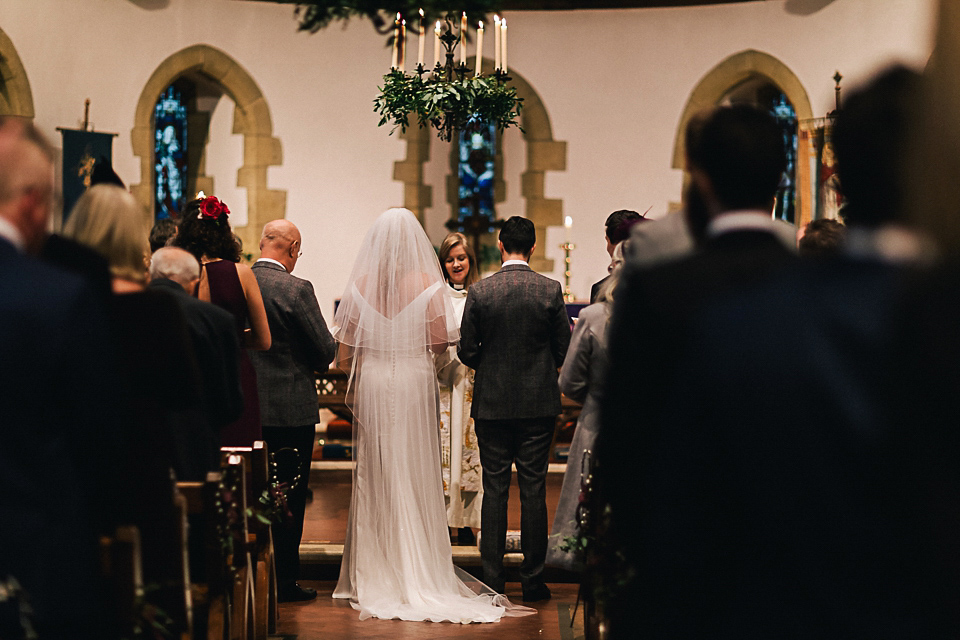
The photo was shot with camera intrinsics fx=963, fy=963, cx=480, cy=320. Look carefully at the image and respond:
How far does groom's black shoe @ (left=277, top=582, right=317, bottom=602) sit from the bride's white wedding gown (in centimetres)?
14

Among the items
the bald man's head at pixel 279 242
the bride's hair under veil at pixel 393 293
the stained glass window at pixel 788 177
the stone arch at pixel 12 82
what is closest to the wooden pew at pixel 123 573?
the bride's hair under veil at pixel 393 293

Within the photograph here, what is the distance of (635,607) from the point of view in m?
1.47

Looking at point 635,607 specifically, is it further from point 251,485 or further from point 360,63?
point 360,63

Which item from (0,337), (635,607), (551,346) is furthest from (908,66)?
(551,346)

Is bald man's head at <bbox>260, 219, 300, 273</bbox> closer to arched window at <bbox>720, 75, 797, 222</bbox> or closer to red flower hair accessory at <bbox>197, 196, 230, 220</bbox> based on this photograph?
red flower hair accessory at <bbox>197, 196, 230, 220</bbox>

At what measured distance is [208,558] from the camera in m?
2.81

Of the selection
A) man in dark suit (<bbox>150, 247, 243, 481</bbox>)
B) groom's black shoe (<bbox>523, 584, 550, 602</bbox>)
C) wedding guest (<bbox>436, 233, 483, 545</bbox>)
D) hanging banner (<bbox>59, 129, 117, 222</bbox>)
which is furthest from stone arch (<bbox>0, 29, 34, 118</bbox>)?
groom's black shoe (<bbox>523, 584, 550, 602</bbox>)

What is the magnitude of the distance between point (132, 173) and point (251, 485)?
6.22 metres

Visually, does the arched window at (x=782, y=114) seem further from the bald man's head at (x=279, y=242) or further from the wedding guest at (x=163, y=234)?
the wedding guest at (x=163, y=234)

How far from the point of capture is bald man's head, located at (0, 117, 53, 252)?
1814mm

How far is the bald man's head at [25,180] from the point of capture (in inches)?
71.4

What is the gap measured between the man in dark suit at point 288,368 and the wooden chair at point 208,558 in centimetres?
137

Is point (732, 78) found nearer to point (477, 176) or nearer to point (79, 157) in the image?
point (477, 176)

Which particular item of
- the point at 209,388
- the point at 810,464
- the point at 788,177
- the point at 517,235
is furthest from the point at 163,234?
the point at 788,177
